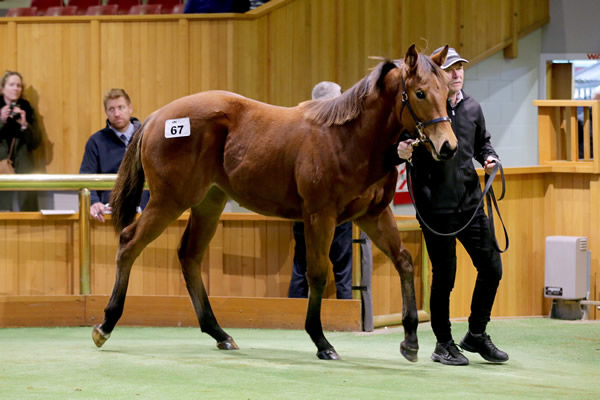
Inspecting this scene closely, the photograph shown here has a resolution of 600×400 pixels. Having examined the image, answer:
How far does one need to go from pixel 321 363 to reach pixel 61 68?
17.8 feet

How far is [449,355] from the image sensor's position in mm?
5477

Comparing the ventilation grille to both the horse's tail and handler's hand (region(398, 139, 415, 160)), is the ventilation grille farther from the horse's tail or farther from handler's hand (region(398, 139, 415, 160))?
the horse's tail

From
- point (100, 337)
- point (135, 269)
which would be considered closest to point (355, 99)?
point (100, 337)

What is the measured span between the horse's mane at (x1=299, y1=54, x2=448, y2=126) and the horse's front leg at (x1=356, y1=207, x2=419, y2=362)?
0.58 metres

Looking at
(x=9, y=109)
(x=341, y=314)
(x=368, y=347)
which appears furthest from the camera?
(x=9, y=109)

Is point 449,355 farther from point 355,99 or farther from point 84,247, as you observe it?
point 84,247

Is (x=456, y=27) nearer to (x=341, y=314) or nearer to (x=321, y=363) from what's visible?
(x=341, y=314)

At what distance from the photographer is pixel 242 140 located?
5.81 metres

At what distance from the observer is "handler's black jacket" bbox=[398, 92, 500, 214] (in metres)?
5.39

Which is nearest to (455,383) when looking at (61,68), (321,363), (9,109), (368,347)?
(321,363)

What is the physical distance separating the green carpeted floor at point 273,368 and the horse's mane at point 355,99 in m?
1.35

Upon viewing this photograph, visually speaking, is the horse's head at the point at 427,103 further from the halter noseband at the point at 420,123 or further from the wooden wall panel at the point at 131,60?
the wooden wall panel at the point at 131,60

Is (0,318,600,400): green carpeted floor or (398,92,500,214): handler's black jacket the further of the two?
(398,92,500,214): handler's black jacket

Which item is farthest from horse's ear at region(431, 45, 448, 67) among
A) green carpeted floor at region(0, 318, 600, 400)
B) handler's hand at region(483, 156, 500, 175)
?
green carpeted floor at region(0, 318, 600, 400)
